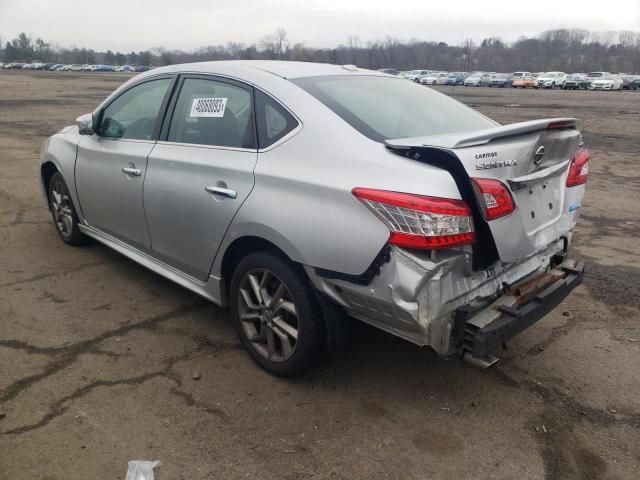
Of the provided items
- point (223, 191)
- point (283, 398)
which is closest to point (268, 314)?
point (283, 398)

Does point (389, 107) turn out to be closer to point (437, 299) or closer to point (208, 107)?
point (208, 107)

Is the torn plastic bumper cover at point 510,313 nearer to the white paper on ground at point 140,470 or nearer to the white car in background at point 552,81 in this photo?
the white paper on ground at point 140,470

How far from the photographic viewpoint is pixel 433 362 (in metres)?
3.41

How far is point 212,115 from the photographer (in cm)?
349

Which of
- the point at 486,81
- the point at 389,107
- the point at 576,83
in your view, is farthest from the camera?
the point at 486,81

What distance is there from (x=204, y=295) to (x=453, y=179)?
184cm

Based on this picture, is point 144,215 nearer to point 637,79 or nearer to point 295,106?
point 295,106

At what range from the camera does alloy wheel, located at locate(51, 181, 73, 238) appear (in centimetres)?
507

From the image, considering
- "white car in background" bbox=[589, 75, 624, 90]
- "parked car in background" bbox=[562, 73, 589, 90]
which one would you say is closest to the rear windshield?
"white car in background" bbox=[589, 75, 624, 90]

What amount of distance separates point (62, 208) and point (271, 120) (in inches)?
119

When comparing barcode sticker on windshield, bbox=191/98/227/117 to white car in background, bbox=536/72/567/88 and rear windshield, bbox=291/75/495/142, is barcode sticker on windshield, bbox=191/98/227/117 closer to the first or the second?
rear windshield, bbox=291/75/495/142

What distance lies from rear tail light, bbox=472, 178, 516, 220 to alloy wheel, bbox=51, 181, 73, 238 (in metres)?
3.87

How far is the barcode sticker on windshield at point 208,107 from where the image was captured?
136 inches

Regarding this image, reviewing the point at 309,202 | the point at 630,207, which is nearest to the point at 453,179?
the point at 309,202
